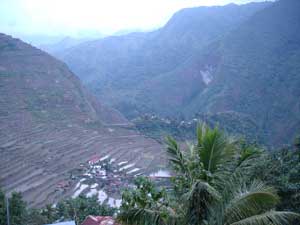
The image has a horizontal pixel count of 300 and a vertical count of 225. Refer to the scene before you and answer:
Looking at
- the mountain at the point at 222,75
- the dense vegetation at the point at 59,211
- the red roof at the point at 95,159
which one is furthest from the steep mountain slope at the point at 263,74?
the dense vegetation at the point at 59,211

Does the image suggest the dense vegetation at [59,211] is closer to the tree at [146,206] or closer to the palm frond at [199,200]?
the tree at [146,206]

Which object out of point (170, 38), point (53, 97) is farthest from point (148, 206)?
point (170, 38)

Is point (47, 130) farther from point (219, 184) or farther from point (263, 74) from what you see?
point (263, 74)

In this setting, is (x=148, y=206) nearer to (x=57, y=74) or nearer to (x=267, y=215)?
(x=267, y=215)

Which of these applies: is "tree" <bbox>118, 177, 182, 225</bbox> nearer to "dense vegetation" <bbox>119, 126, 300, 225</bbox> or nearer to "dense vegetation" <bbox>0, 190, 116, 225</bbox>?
"dense vegetation" <bbox>119, 126, 300, 225</bbox>

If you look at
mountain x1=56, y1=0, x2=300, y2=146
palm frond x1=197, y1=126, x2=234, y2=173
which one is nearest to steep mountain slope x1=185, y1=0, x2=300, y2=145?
mountain x1=56, y1=0, x2=300, y2=146

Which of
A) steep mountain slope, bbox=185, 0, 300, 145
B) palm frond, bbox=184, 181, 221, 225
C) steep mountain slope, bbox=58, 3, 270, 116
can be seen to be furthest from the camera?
steep mountain slope, bbox=58, 3, 270, 116
